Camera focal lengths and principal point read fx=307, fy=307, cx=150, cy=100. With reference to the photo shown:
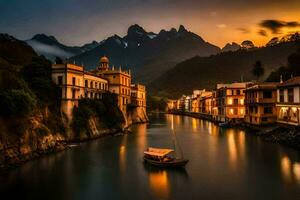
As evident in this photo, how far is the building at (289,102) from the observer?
2437 inches

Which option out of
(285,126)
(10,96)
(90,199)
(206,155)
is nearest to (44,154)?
(10,96)

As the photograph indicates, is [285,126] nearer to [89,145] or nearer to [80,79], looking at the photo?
[89,145]

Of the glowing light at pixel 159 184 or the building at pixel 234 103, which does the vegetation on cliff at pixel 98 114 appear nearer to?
the glowing light at pixel 159 184

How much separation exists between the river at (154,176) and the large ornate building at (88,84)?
598 inches

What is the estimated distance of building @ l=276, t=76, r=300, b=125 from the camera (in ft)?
203

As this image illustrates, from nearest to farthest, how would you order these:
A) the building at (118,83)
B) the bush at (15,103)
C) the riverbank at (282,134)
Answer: the bush at (15,103), the riverbank at (282,134), the building at (118,83)

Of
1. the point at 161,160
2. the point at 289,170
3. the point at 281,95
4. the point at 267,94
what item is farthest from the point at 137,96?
the point at 289,170

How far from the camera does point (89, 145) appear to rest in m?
60.8

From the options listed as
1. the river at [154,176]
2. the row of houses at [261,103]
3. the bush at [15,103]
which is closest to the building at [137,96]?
the row of houses at [261,103]

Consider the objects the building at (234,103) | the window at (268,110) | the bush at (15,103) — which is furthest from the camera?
the building at (234,103)

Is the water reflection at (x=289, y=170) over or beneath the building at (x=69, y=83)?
beneath

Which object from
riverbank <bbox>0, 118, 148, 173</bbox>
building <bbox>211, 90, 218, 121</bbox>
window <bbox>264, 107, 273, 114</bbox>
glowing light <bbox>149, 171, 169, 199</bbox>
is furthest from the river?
building <bbox>211, 90, 218, 121</bbox>

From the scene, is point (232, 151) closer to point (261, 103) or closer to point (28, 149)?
point (261, 103)

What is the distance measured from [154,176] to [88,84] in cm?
4682
